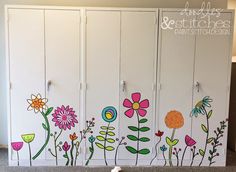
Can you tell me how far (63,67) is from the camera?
3.33 metres

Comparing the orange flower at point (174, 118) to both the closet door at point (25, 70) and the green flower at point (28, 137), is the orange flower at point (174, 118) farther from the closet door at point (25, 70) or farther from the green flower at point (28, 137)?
the green flower at point (28, 137)

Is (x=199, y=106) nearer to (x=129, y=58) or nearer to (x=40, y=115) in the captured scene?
(x=129, y=58)

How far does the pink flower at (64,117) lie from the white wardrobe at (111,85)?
0.01 metres

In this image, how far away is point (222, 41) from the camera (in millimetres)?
3383

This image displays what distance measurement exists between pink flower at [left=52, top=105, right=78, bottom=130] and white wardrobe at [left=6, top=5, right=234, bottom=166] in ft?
0.04

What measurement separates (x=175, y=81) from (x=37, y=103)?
171 centimetres

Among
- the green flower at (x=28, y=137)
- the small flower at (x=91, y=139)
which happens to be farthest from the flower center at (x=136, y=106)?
the green flower at (x=28, y=137)

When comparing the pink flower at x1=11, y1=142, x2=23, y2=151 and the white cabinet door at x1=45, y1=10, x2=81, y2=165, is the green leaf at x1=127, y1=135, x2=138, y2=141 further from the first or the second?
the pink flower at x1=11, y1=142, x2=23, y2=151

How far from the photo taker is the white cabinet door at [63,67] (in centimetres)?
327

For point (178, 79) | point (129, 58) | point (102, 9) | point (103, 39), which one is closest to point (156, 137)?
point (178, 79)

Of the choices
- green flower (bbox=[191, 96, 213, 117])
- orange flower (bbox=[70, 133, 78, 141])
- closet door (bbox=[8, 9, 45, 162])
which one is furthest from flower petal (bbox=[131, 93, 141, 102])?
closet door (bbox=[8, 9, 45, 162])

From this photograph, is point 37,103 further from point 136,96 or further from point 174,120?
point 174,120

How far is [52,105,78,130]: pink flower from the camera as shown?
337 centimetres

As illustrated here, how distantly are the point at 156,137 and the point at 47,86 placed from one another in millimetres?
1488
